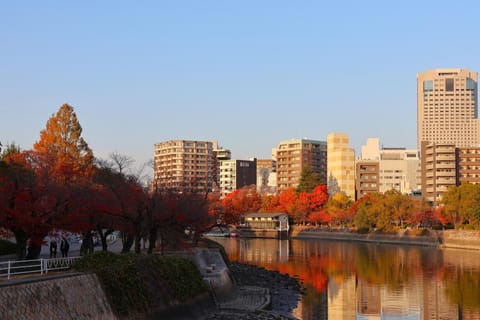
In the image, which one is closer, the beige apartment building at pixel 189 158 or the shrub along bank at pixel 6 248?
the shrub along bank at pixel 6 248

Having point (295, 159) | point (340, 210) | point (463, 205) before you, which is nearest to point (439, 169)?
point (340, 210)

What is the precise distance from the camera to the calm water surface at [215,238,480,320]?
36.7m

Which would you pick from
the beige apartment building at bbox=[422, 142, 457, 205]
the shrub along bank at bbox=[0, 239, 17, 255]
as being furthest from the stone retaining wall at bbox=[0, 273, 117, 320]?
the beige apartment building at bbox=[422, 142, 457, 205]

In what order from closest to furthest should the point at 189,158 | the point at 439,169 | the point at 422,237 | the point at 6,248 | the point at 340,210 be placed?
the point at 6,248
the point at 422,237
the point at 340,210
the point at 439,169
the point at 189,158

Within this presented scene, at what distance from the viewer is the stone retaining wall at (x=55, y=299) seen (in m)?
18.8

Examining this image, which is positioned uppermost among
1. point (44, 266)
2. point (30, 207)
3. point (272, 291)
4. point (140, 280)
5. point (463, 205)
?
point (30, 207)

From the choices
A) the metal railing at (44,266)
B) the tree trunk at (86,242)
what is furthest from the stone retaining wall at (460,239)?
the metal railing at (44,266)

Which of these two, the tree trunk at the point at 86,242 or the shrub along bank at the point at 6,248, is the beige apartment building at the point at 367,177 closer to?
the tree trunk at the point at 86,242

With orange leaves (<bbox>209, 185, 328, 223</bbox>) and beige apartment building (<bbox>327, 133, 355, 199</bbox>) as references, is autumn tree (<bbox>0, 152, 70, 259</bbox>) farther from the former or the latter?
beige apartment building (<bbox>327, 133, 355, 199</bbox>)

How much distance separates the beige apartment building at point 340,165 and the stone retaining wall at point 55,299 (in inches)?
4715

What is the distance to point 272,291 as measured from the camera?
4134 centimetres

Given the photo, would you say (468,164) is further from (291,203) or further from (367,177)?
(291,203)

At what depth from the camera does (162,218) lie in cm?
3634

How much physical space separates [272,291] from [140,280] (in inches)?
674
